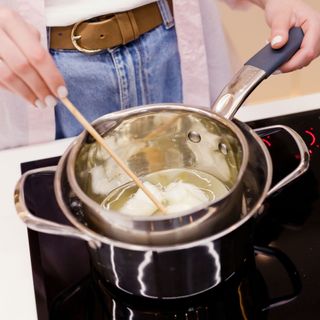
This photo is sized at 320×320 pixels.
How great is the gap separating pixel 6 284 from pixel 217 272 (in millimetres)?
226

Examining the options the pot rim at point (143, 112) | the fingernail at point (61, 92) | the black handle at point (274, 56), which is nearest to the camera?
the pot rim at point (143, 112)

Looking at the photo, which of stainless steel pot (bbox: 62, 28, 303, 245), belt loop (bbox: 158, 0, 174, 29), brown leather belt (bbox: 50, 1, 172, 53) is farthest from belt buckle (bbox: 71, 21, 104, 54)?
stainless steel pot (bbox: 62, 28, 303, 245)

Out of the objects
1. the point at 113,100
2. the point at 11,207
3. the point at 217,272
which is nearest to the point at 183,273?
the point at 217,272

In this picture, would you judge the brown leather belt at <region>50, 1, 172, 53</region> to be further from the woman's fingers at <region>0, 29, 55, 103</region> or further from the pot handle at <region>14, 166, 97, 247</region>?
the pot handle at <region>14, 166, 97, 247</region>

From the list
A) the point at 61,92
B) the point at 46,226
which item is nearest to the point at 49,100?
the point at 61,92

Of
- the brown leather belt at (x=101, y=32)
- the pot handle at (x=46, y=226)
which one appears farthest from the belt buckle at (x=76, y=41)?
the pot handle at (x=46, y=226)

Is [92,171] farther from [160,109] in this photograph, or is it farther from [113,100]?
[113,100]

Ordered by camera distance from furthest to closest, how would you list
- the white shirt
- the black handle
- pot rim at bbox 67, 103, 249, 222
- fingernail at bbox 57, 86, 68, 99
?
the white shirt, the black handle, fingernail at bbox 57, 86, 68, 99, pot rim at bbox 67, 103, 249, 222

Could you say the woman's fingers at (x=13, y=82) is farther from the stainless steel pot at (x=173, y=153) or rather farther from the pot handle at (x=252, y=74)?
the pot handle at (x=252, y=74)

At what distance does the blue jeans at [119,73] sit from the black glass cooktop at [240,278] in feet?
0.72

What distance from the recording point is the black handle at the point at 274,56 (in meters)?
0.64

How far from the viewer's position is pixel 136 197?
57 centimetres

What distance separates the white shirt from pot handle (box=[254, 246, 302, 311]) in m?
0.39

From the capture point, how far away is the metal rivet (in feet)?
1.97
